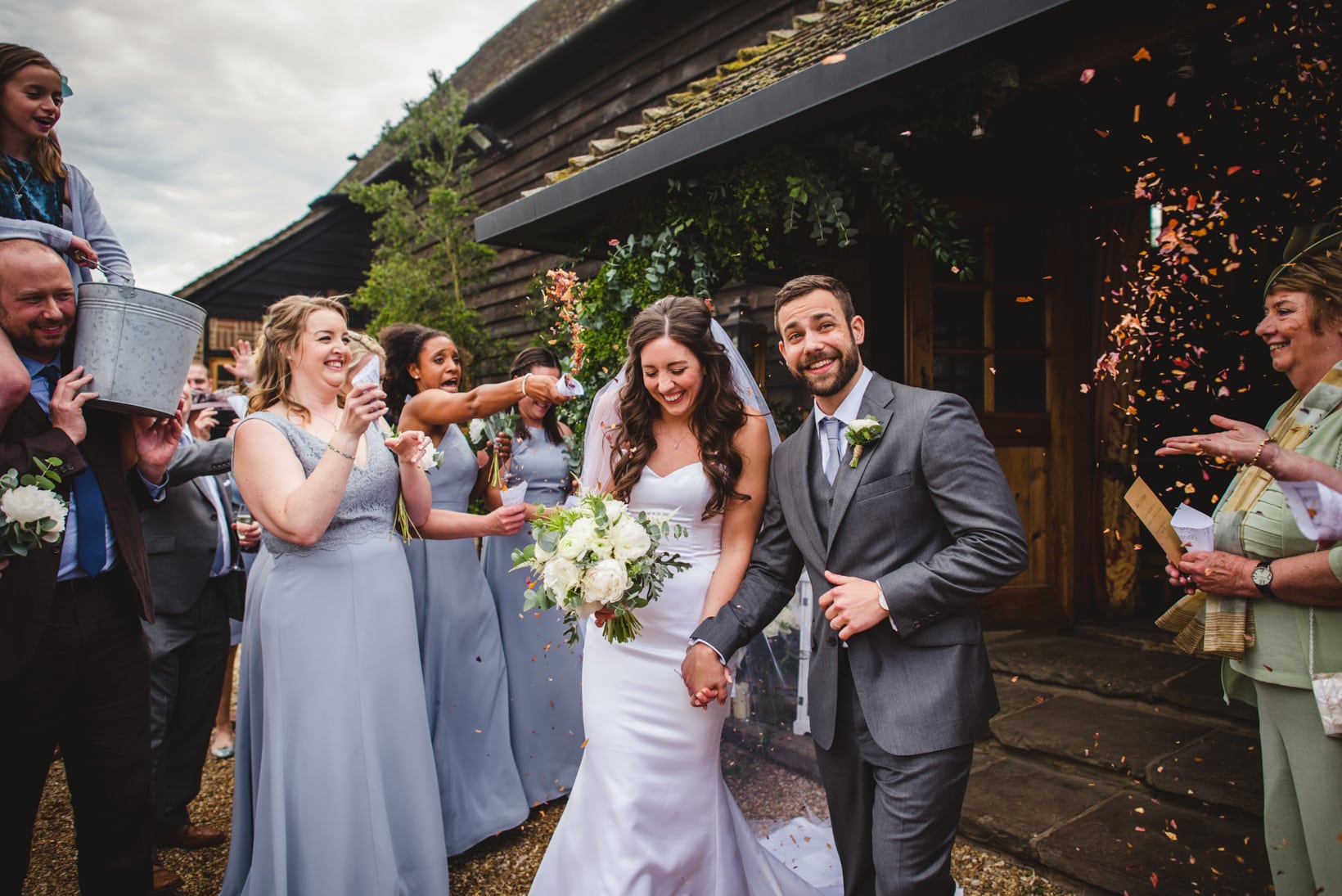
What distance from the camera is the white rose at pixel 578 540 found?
2.33m

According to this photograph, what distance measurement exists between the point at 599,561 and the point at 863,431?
0.89m

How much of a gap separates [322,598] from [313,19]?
8749 mm

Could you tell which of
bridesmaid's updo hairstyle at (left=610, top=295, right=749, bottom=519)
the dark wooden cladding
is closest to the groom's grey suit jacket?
bridesmaid's updo hairstyle at (left=610, top=295, right=749, bottom=519)

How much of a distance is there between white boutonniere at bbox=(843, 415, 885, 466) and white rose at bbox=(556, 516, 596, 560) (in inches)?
33.0

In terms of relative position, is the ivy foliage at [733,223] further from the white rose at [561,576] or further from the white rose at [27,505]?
the white rose at [27,505]

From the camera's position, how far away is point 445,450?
13.2 feet

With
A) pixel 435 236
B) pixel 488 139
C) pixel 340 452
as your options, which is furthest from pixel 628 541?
pixel 488 139

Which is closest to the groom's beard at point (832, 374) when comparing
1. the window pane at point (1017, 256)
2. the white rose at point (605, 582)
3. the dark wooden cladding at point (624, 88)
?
the white rose at point (605, 582)

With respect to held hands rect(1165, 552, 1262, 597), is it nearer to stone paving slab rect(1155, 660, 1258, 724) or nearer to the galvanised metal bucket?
stone paving slab rect(1155, 660, 1258, 724)

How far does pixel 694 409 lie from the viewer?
114 inches

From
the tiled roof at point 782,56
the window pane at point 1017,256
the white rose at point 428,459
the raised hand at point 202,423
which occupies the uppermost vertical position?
the tiled roof at point 782,56

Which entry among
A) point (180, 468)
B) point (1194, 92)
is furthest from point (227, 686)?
point (1194, 92)

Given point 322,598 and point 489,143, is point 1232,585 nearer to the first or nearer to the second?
point 322,598

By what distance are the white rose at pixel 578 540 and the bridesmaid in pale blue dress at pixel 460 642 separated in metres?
1.36
